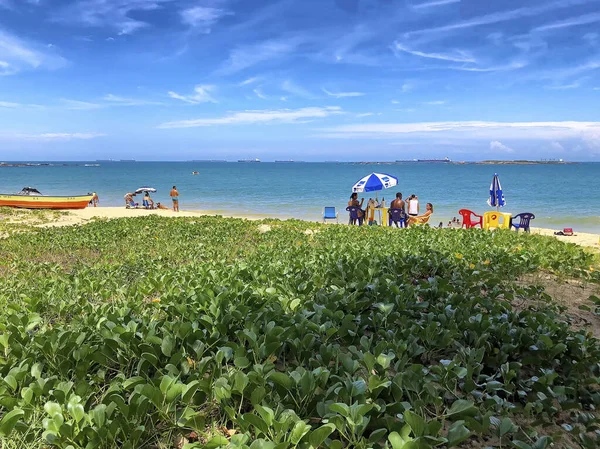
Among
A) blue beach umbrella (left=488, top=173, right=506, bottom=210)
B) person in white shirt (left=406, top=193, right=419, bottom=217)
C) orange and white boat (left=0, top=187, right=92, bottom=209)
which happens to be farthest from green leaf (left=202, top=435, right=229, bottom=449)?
orange and white boat (left=0, top=187, right=92, bottom=209)

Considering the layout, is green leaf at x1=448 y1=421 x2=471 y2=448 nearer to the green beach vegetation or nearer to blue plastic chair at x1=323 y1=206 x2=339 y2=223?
the green beach vegetation

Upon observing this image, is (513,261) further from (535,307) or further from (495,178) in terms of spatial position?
(495,178)

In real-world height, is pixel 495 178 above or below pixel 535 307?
above

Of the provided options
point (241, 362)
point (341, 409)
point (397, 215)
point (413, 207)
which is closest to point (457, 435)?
point (341, 409)

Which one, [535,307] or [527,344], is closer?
[527,344]

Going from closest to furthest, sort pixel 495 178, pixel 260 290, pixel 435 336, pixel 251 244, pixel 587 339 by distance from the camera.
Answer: pixel 435 336
pixel 587 339
pixel 260 290
pixel 251 244
pixel 495 178

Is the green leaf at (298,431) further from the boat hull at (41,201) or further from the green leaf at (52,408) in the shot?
the boat hull at (41,201)

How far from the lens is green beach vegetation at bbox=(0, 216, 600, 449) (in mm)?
2234

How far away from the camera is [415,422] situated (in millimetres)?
2078

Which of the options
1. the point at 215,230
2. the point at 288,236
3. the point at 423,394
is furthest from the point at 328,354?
the point at 215,230

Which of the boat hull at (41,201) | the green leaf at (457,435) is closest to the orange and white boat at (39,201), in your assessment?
the boat hull at (41,201)

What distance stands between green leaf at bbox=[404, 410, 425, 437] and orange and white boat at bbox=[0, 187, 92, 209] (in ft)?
103

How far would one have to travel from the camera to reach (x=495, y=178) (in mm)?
17297

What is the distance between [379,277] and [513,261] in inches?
103
